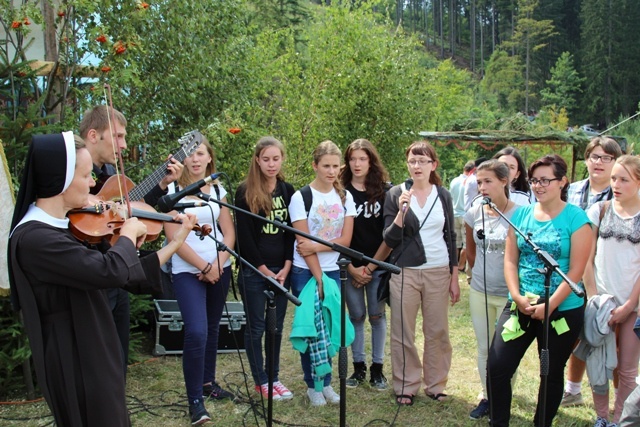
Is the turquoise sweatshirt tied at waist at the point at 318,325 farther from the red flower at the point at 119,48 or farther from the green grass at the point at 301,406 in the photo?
the red flower at the point at 119,48

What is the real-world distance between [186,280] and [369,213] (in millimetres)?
1557

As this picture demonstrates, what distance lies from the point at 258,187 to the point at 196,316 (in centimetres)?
106

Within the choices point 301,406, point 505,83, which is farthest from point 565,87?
point 301,406

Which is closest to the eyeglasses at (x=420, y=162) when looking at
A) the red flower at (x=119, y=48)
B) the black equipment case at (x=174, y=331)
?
the black equipment case at (x=174, y=331)

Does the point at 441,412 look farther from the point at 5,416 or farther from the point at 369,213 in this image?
the point at 5,416

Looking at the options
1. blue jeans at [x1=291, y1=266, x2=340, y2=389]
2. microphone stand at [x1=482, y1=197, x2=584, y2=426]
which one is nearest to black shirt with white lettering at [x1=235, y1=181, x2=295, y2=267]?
blue jeans at [x1=291, y1=266, x2=340, y2=389]

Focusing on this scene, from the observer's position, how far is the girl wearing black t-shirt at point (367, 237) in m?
4.86

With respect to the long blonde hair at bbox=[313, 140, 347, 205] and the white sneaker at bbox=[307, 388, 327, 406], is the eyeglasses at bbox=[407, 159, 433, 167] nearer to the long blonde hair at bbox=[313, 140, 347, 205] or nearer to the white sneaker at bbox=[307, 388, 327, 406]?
the long blonde hair at bbox=[313, 140, 347, 205]

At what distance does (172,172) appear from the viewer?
4.11m

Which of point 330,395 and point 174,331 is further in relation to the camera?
point 174,331

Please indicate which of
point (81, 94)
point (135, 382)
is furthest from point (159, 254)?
point (81, 94)

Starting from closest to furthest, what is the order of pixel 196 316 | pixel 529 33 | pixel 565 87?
pixel 196 316 < pixel 565 87 < pixel 529 33

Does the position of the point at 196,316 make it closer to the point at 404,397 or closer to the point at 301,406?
the point at 301,406

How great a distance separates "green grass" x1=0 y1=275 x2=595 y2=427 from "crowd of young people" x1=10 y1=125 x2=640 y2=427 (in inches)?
5.0
